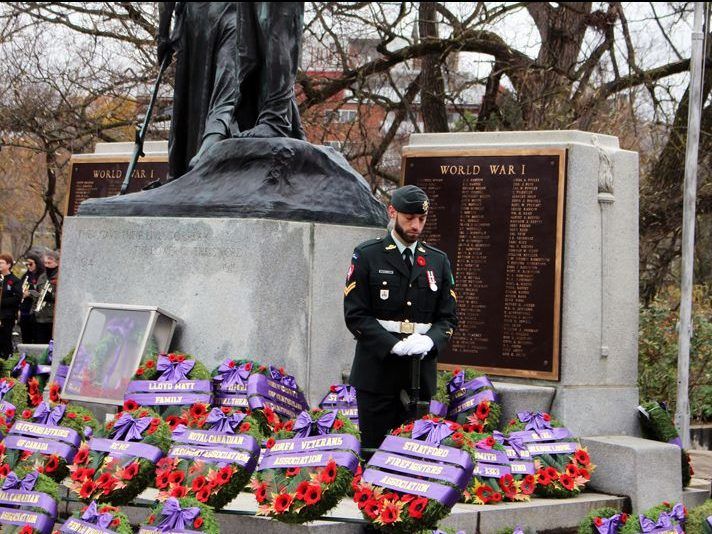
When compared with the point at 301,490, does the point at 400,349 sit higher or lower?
higher

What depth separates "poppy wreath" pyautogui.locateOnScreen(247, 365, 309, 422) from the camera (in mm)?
7012

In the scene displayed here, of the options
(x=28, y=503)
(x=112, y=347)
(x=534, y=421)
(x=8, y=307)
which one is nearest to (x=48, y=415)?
(x=28, y=503)

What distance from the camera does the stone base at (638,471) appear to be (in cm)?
→ 743

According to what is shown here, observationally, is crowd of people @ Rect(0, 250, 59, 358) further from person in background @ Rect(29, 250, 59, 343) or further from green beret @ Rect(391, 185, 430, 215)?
green beret @ Rect(391, 185, 430, 215)

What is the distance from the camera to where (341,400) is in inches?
292

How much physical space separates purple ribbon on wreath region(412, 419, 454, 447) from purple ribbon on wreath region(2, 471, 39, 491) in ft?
5.66

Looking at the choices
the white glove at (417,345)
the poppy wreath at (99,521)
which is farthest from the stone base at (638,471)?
the poppy wreath at (99,521)

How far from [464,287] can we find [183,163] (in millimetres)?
2323

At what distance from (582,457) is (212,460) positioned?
261 centimetres

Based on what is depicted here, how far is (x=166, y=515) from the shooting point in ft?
16.6

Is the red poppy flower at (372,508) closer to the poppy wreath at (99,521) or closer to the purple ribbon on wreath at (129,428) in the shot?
the poppy wreath at (99,521)

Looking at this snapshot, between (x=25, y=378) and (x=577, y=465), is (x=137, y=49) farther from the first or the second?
(x=577, y=465)

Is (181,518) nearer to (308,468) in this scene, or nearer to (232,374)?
(308,468)

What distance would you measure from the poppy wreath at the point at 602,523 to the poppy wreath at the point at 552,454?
1331mm
